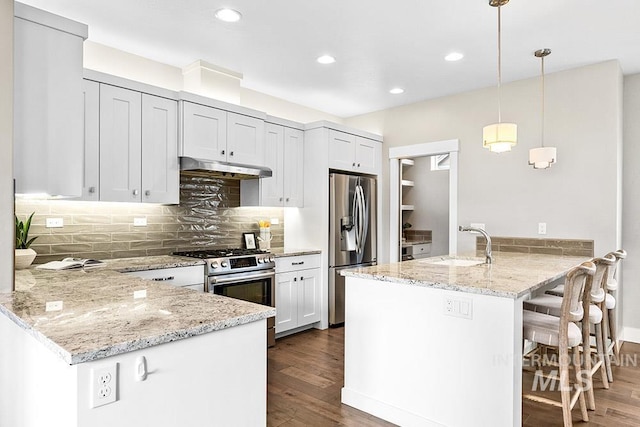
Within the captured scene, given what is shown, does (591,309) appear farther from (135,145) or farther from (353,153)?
(135,145)

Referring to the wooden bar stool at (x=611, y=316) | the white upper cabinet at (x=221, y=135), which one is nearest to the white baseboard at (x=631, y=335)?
the wooden bar stool at (x=611, y=316)

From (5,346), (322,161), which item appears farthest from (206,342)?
(322,161)

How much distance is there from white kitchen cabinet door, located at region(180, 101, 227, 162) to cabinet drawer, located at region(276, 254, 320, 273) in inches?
45.9

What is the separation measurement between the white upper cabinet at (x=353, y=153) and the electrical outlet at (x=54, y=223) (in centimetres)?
262

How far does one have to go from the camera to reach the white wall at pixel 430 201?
643cm

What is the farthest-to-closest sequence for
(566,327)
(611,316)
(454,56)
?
1. (454,56)
2. (611,316)
3. (566,327)

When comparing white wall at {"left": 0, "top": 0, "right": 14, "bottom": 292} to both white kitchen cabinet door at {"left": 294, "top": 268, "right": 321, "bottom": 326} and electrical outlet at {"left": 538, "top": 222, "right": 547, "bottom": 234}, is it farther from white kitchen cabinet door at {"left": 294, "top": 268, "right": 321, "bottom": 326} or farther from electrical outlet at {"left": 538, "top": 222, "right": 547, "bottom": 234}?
electrical outlet at {"left": 538, "top": 222, "right": 547, "bottom": 234}

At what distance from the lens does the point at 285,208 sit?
4.87m

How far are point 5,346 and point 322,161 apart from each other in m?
3.31

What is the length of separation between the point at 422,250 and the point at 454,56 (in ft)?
11.3

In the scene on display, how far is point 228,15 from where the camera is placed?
111 inches

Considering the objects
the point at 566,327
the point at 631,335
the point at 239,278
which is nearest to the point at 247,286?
the point at 239,278

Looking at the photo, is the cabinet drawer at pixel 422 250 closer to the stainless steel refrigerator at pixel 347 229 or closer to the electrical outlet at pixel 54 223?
the stainless steel refrigerator at pixel 347 229

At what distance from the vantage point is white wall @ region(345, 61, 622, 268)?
365 cm
